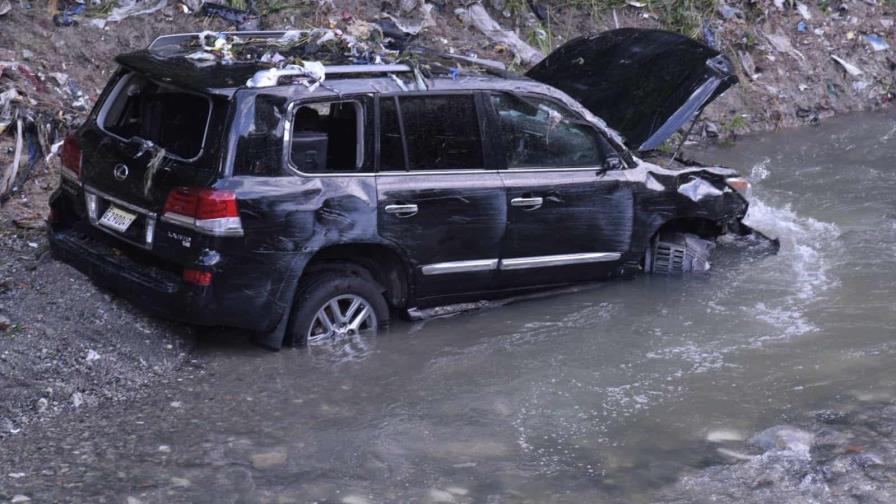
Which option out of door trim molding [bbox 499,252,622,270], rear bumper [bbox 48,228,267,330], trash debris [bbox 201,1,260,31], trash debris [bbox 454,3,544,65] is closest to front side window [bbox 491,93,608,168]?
door trim molding [bbox 499,252,622,270]

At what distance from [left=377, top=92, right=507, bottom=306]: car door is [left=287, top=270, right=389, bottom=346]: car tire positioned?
30 centimetres

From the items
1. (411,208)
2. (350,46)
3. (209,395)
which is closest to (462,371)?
(411,208)

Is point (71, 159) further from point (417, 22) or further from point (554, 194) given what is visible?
point (417, 22)

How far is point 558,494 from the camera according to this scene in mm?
4996

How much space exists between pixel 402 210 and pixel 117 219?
162 centimetres

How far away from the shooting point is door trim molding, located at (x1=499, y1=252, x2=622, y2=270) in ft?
23.1

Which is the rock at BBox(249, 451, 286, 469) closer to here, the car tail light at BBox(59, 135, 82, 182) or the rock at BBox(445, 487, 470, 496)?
the rock at BBox(445, 487, 470, 496)

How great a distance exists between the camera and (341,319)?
6535 mm

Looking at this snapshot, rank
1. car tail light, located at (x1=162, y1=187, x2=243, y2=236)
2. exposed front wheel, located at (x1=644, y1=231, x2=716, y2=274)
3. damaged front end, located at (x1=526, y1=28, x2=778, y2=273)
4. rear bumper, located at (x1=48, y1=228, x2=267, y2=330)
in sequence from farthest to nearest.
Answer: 1. exposed front wheel, located at (x1=644, y1=231, x2=716, y2=274)
2. damaged front end, located at (x1=526, y1=28, x2=778, y2=273)
3. rear bumper, located at (x1=48, y1=228, x2=267, y2=330)
4. car tail light, located at (x1=162, y1=187, x2=243, y2=236)

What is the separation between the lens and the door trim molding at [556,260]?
7.03m

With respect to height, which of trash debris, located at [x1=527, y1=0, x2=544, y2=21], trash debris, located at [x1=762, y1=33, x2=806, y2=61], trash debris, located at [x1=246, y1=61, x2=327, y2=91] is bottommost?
trash debris, located at [x1=246, y1=61, x2=327, y2=91]

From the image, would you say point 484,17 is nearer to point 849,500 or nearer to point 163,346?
point 163,346

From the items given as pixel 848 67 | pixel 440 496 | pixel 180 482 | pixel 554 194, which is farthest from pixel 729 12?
pixel 180 482

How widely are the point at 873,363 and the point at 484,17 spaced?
7.05 meters
